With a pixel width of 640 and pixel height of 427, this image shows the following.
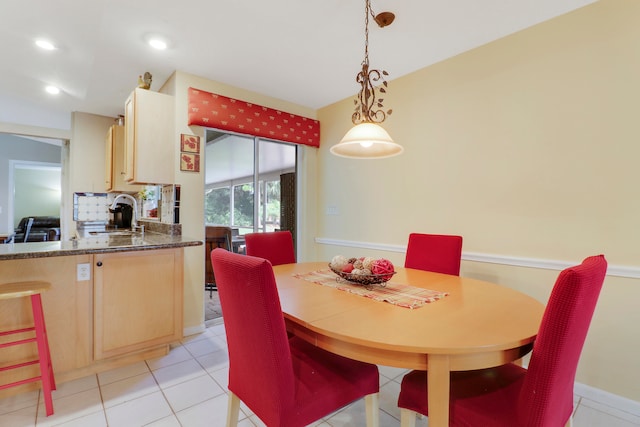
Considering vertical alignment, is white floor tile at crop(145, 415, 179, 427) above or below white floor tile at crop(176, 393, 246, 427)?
above

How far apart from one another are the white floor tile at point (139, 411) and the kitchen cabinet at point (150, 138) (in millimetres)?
1730

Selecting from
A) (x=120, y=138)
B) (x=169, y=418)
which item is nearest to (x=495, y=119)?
(x=169, y=418)

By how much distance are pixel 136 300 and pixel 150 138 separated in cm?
141

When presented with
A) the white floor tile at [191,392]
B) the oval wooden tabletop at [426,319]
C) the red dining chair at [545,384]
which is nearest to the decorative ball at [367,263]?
the oval wooden tabletop at [426,319]

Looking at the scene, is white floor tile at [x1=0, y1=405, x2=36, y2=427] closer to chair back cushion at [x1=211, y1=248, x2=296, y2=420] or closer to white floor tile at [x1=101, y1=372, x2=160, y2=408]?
white floor tile at [x1=101, y1=372, x2=160, y2=408]

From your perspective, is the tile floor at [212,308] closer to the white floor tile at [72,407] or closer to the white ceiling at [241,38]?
the white floor tile at [72,407]

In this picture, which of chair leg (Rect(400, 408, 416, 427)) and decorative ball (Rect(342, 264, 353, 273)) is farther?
decorative ball (Rect(342, 264, 353, 273))

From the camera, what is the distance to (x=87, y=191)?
13.0ft

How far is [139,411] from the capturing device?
1.72m

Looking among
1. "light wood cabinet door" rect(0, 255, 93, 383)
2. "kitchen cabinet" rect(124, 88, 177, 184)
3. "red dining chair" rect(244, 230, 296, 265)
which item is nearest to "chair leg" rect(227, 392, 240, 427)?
"red dining chair" rect(244, 230, 296, 265)

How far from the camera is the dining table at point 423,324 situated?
942mm

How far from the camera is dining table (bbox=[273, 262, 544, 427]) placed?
0.94m

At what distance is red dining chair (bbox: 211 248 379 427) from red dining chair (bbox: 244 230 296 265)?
112cm

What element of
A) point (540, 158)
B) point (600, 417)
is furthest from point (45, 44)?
point (600, 417)
